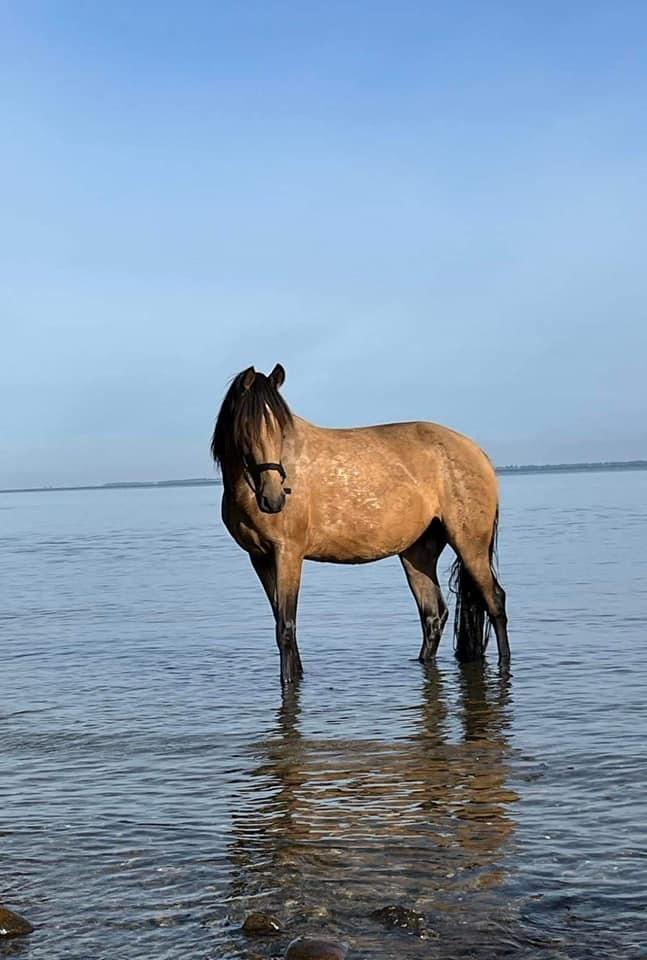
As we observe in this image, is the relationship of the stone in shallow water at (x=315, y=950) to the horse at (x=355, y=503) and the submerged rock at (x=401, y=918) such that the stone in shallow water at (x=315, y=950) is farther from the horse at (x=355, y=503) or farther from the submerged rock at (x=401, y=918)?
the horse at (x=355, y=503)

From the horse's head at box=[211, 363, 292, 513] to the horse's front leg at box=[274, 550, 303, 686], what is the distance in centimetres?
54

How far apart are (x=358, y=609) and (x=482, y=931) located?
1024 cm

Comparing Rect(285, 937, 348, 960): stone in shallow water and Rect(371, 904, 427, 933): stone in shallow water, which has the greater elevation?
Rect(285, 937, 348, 960): stone in shallow water

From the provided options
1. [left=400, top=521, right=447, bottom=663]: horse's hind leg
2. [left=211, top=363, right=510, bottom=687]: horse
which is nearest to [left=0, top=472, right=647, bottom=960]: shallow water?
[left=400, top=521, right=447, bottom=663]: horse's hind leg

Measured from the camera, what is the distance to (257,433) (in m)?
8.02

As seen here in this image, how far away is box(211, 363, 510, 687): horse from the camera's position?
815 cm

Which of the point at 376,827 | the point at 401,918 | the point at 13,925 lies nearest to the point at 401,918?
the point at 401,918

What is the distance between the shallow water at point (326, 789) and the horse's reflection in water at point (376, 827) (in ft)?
0.04

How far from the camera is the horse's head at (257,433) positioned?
315 inches

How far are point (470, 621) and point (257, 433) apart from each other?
9.37 ft

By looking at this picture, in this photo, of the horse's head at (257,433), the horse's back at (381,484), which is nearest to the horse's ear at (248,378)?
the horse's head at (257,433)

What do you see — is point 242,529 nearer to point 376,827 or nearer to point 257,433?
point 257,433

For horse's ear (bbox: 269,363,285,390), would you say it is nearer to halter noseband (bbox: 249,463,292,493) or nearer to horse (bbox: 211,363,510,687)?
horse (bbox: 211,363,510,687)

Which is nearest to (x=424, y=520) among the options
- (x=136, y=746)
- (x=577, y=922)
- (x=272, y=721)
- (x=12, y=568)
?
(x=272, y=721)
